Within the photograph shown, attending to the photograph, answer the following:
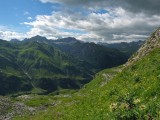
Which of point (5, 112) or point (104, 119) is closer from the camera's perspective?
point (104, 119)

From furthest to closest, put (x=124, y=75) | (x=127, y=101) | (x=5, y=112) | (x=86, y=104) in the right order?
(x=5, y=112) → (x=124, y=75) → (x=86, y=104) → (x=127, y=101)

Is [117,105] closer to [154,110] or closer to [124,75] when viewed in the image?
[154,110]

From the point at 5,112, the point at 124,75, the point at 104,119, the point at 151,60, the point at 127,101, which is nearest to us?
the point at 127,101

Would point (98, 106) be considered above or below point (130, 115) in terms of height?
below

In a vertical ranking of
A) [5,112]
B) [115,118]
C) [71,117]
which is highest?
[115,118]

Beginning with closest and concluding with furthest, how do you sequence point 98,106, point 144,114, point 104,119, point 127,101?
point 144,114, point 127,101, point 104,119, point 98,106

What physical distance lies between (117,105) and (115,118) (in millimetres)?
876

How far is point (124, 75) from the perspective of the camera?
34.1m

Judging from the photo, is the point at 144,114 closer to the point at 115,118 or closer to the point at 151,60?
the point at 115,118

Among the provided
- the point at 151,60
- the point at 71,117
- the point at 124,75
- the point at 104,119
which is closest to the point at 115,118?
the point at 104,119

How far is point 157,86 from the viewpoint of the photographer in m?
19.4

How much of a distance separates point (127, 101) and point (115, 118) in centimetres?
103

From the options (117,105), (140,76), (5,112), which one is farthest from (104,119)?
(5,112)

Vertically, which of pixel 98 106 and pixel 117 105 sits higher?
pixel 117 105
